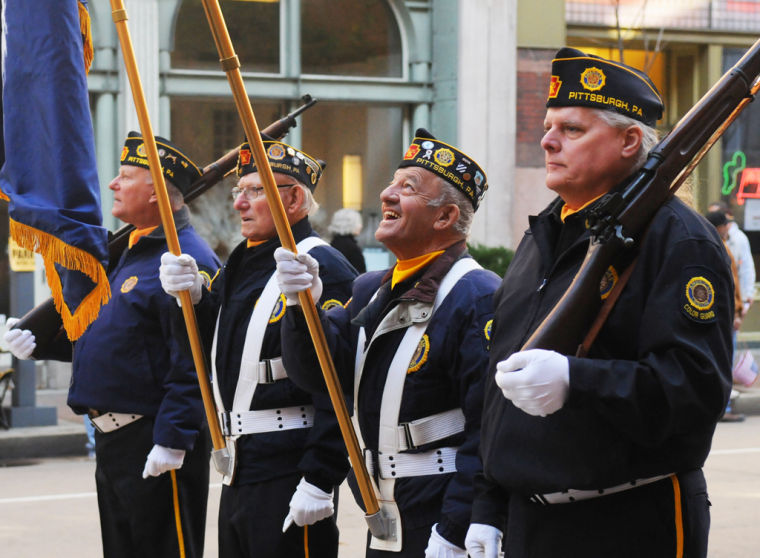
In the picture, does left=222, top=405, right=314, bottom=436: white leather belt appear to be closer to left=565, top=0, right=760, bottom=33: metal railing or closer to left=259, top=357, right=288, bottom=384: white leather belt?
left=259, top=357, right=288, bottom=384: white leather belt

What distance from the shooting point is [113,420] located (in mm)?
5066

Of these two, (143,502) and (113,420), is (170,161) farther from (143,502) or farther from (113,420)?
(143,502)

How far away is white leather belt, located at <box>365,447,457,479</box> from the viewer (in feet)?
12.6

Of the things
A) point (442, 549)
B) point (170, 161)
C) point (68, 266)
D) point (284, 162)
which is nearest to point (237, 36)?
point (170, 161)

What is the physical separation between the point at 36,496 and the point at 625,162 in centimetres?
643

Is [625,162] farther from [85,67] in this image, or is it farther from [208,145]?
[208,145]

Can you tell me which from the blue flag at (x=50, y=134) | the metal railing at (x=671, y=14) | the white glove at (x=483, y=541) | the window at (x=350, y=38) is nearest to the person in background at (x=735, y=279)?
the metal railing at (x=671, y=14)

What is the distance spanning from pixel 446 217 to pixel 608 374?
56.5 inches

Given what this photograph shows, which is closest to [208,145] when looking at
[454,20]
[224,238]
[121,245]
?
[224,238]

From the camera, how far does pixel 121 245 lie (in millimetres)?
5703

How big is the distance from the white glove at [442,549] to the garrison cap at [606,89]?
1319mm

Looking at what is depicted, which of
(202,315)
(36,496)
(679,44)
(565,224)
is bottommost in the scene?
(36,496)

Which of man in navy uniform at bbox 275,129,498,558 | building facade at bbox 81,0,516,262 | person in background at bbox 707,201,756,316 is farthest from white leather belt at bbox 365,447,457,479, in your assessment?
building facade at bbox 81,0,516,262

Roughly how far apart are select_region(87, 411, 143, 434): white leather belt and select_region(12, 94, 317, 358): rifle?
2.01ft
